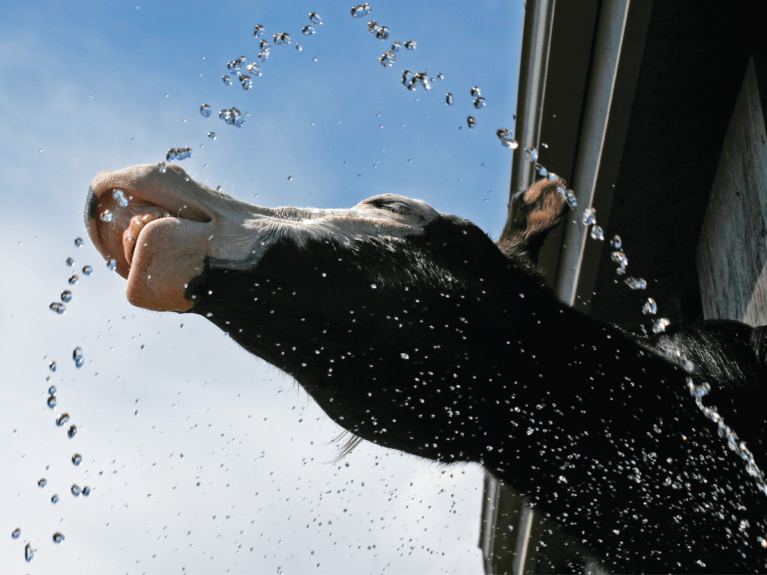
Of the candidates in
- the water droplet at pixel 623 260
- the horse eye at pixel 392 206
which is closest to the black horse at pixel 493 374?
the horse eye at pixel 392 206

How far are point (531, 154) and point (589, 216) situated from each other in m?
0.54

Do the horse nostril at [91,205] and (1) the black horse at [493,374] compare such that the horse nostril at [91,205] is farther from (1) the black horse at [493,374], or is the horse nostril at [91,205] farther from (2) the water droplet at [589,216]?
(2) the water droplet at [589,216]

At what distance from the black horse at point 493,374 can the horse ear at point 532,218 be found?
0.37 metres

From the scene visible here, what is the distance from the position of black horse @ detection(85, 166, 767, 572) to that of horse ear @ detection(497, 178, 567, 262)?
0.37 m

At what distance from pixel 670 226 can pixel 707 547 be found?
242 centimetres

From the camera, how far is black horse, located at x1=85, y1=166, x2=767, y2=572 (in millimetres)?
1971

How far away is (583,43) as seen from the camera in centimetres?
362

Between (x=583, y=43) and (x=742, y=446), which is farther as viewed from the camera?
(x=583, y=43)

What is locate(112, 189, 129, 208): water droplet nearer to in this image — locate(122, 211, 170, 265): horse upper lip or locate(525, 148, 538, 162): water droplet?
locate(122, 211, 170, 265): horse upper lip

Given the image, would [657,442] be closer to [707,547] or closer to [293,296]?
[707,547]

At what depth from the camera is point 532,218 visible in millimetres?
3033

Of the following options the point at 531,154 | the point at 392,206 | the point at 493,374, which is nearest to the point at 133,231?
the point at 392,206

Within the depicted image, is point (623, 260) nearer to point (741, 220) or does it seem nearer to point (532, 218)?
point (741, 220)

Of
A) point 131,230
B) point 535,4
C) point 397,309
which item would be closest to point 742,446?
point 397,309
